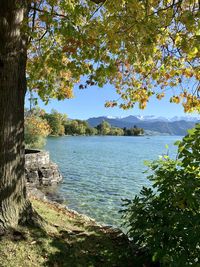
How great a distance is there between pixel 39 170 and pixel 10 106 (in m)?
15.5

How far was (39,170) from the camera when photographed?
20.2 meters

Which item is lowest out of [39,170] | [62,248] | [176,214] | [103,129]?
[39,170]

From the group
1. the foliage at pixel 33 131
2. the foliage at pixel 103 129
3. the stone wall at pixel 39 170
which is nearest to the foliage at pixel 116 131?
the foliage at pixel 103 129

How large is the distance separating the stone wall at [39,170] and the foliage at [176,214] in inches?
610

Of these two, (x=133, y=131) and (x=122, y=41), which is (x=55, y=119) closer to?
(x=133, y=131)

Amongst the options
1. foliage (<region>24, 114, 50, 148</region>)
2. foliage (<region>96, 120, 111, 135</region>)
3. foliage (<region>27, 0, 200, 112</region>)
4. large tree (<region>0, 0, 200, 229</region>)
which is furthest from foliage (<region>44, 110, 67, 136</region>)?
large tree (<region>0, 0, 200, 229</region>)

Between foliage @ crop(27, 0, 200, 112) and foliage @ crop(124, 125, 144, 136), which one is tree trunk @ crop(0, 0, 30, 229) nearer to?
foliage @ crop(27, 0, 200, 112)

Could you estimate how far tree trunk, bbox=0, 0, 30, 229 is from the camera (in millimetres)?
5125

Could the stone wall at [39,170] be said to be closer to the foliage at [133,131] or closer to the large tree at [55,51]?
the large tree at [55,51]

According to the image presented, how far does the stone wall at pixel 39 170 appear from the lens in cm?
1943

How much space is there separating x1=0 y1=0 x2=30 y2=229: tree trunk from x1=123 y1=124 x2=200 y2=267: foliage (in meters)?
2.19

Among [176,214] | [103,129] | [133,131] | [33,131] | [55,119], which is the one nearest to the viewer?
[176,214]

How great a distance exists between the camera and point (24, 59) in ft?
18.0

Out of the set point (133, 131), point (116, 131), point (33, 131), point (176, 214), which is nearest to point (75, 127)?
point (116, 131)
